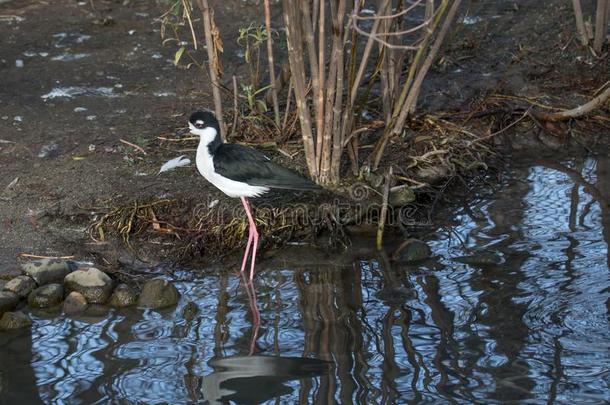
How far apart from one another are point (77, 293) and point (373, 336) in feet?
5.75

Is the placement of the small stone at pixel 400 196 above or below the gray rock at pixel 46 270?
above

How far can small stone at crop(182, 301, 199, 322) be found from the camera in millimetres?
5332

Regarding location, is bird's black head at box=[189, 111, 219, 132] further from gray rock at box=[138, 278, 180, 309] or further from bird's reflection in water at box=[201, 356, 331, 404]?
bird's reflection in water at box=[201, 356, 331, 404]

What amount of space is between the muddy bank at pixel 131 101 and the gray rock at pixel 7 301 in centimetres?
39

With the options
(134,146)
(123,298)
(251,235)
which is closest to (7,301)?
(123,298)

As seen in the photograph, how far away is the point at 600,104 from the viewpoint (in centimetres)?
737

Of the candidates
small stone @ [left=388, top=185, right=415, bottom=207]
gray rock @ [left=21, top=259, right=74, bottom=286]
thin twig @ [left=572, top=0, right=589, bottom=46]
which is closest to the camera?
gray rock @ [left=21, top=259, right=74, bottom=286]

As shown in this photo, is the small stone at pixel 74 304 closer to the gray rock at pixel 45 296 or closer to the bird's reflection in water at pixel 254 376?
the gray rock at pixel 45 296

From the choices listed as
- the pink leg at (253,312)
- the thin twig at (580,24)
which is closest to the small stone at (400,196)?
the pink leg at (253,312)

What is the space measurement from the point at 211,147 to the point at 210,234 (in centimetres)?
57

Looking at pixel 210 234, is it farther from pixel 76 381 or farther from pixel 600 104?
pixel 600 104

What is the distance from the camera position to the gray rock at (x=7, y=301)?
5293mm

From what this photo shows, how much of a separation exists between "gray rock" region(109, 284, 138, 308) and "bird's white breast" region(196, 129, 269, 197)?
863mm

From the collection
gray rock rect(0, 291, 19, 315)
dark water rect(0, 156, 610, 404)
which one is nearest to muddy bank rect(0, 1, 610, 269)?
gray rock rect(0, 291, 19, 315)
